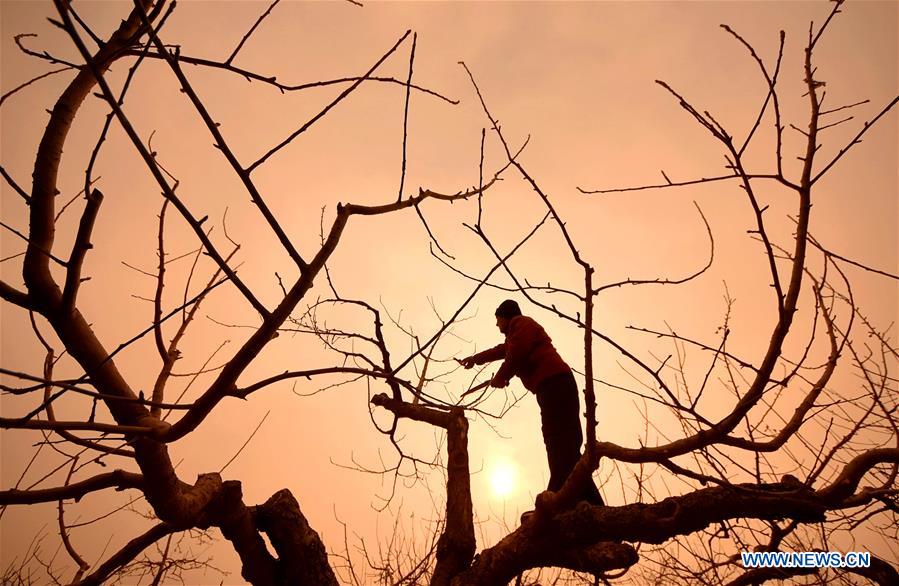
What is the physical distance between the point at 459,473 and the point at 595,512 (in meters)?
1.16

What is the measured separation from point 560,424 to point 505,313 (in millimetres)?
1235

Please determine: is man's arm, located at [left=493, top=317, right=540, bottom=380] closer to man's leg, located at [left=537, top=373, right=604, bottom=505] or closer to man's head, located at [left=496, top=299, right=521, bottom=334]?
man's leg, located at [left=537, top=373, right=604, bottom=505]

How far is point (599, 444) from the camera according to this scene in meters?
1.98

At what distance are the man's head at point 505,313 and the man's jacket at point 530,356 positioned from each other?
419 millimetres

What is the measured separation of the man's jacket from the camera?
12.8 feet

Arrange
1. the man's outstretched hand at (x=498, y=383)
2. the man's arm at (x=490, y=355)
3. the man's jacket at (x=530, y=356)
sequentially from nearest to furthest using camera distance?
the man's outstretched hand at (x=498, y=383) → the man's jacket at (x=530, y=356) → the man's arm at (x=490, y=355)

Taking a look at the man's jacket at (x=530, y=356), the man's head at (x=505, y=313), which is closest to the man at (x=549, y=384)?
the man's jacket at (x=530, y=356)

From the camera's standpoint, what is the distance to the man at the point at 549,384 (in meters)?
3.68

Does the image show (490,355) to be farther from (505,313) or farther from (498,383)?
(498,383)

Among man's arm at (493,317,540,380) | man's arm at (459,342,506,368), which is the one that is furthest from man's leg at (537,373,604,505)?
man's arm at (459,342,506,368)

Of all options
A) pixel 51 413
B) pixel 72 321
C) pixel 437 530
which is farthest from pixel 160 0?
pixel 437 530

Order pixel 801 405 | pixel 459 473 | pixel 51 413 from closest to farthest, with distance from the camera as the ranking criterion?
pixel 51 413 → pixel 801 405 → pixel 459 473

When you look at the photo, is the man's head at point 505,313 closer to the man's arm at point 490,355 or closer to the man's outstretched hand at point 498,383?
the man's arm at point 490,355

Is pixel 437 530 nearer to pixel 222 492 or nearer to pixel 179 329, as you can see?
pixel 222 492
